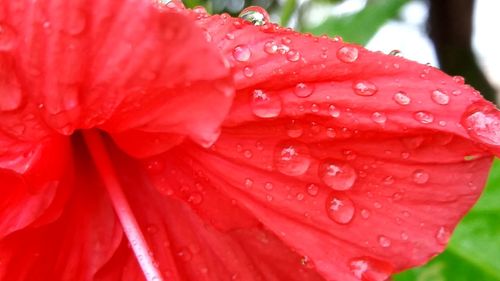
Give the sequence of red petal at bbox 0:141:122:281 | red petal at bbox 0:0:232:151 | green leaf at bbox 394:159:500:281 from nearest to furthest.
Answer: red petal at bbox 0:0:232:151
red petal at bbox 0:141:122:281
green leaf at bbox 394:159:500:281

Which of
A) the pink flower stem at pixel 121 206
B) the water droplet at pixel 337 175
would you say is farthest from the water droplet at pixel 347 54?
the pink flower stem at pixel 121 206

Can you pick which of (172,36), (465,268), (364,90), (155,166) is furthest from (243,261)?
(465,268)

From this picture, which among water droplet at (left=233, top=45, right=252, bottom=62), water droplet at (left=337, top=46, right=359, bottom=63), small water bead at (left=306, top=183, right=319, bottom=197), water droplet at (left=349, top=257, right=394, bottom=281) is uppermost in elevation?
water droplet at (left=233, top=45, right=252, bottom=62)

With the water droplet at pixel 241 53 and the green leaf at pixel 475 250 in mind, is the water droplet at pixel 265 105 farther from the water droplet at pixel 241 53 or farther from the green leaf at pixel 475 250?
the green leaf at pixel 475 250

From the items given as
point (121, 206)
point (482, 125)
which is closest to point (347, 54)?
point (482, 125)

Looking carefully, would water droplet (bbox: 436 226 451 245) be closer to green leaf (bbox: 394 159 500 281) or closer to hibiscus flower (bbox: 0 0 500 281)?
hibiscus flower (bbox: 0 0 500 281)

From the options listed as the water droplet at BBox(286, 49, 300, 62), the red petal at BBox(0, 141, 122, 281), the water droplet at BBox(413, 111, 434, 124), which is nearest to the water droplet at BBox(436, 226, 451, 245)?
the water droplet at BBox(413, 111, 434, 124)

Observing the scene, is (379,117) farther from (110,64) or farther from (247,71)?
(110,64)

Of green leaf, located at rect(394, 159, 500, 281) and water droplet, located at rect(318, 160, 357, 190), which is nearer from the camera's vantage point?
water droplet, located at rect(318, 160, 357, 190)
